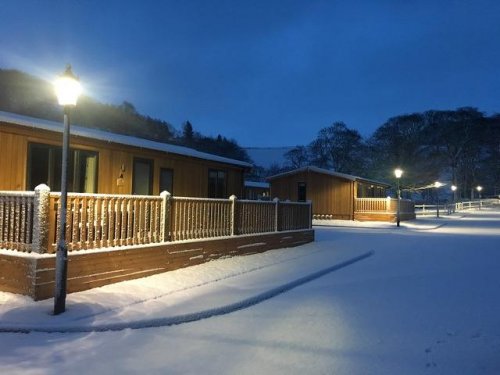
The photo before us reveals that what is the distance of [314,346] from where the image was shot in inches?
216

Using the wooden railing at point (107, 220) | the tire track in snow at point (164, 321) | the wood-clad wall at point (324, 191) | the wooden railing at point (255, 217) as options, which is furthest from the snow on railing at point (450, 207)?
the tire track in snow at point (164, 321)

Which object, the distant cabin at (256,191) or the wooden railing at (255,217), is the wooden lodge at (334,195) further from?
the wooden railing at (255,217)

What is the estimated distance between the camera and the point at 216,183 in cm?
1728

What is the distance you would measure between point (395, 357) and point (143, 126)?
73.2 m

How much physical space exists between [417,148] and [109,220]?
2567 inches

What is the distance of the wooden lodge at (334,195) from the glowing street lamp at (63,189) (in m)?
28.1

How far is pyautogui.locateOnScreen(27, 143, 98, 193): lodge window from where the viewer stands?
1077 centimetres

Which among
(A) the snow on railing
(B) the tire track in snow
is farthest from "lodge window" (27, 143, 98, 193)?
(A) the snow on railing

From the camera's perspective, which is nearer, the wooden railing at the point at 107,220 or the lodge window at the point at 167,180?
the wooden railing at the point at 107,220

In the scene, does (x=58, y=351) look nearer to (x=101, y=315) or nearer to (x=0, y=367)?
(x=0, y=367)

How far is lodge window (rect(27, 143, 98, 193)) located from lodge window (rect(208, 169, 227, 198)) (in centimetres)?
526

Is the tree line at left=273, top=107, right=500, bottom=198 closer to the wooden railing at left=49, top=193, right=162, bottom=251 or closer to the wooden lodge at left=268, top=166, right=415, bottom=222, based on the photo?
the wooden lodge at left=268, top=166, right=415, bottom=222

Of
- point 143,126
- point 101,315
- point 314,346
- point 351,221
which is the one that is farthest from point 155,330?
point 143,126

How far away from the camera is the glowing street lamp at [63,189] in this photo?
21.2ft
